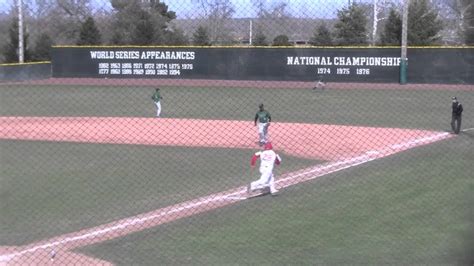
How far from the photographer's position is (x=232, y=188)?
13.7 m

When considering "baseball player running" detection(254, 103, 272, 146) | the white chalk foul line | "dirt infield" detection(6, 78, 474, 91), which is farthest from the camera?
"dirt infield" detection(6, 78, 474, 91)

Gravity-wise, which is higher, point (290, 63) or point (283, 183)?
point (290, 63)

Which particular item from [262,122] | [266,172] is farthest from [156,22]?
[262,122]

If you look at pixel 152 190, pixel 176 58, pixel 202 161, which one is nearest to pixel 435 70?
pixel 176 58

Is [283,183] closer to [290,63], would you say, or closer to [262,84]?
[262,84]

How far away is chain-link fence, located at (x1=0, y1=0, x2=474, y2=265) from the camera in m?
8.57

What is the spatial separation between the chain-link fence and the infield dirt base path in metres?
0.07

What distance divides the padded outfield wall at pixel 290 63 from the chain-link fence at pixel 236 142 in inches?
4.0

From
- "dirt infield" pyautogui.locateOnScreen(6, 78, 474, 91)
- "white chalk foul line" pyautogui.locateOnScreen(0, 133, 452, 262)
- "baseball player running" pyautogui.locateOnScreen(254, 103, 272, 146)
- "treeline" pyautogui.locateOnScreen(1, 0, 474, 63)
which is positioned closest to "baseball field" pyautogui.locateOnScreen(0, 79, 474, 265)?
"white chalk foul line" pyautogui.locateOnScreen(0, 133, 452, 262)

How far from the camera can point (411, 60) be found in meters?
30.5

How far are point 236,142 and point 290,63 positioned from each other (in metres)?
11.6

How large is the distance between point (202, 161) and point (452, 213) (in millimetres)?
8044

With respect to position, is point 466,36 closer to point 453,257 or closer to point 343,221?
point 343,221

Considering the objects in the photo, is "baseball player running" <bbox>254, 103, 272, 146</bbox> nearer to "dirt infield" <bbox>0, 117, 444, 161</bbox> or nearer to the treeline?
"dirt infield" <bbox>0, 117, 444, 161</bbox>
